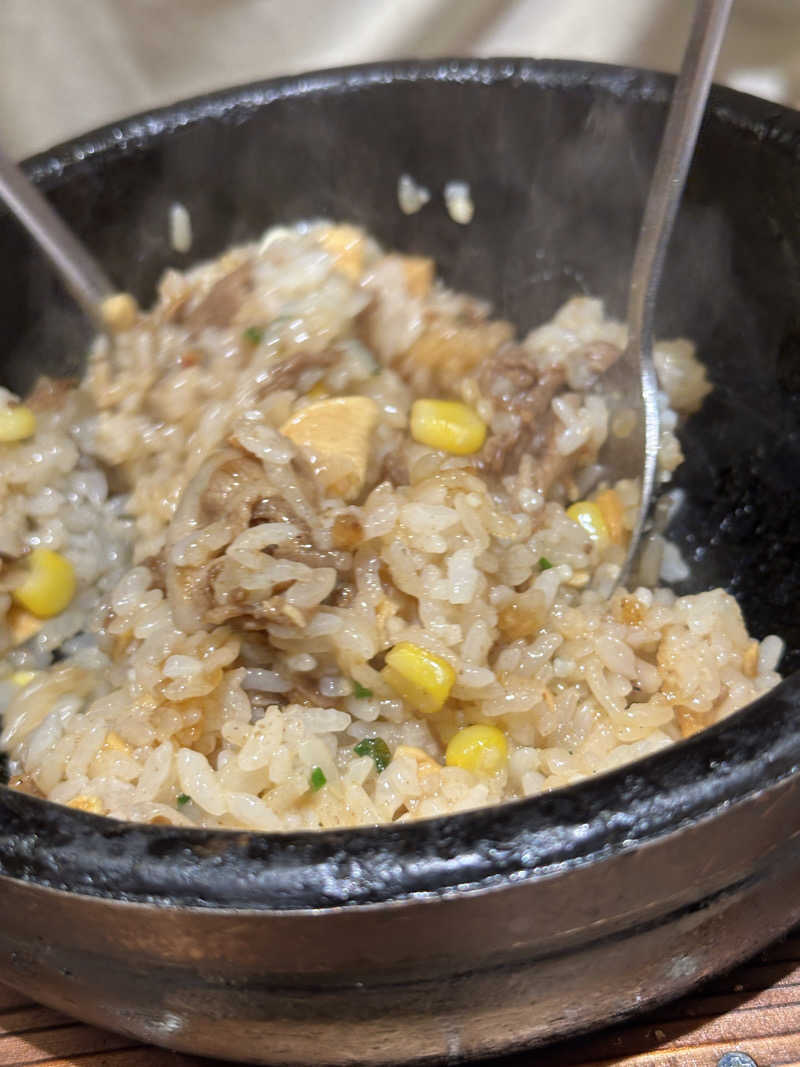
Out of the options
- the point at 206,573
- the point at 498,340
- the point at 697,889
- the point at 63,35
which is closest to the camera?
the point at 697,889

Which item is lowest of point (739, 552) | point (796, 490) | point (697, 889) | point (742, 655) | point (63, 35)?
point (697, 889)

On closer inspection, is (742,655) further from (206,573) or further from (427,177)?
(427,177)

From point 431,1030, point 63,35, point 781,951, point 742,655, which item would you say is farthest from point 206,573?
point 63,35

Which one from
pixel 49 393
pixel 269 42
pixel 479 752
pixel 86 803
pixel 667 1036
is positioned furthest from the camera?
pixel 269 42

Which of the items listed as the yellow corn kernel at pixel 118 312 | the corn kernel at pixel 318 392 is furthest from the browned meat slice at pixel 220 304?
the corn kernel at pixel 318 392

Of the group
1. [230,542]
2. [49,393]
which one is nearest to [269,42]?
[49,393]

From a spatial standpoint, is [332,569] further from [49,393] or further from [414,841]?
[49,393]

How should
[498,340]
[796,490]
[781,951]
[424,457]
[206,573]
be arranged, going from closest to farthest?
[781,951], [206,573], [424,457], [796,490], [498,340]
